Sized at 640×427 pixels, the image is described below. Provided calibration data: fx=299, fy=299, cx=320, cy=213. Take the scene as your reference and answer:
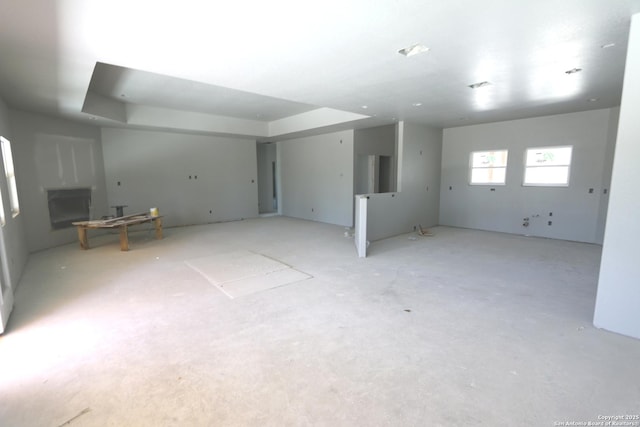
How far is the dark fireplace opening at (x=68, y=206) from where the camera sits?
5.79 m

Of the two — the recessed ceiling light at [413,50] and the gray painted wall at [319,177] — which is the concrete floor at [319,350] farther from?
the gray painted wall at [319,177]

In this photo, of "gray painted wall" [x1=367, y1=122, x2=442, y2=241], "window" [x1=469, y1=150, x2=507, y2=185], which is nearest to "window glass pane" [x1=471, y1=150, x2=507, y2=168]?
"window" [x1=469, y1=150, x2=507, y2=185]

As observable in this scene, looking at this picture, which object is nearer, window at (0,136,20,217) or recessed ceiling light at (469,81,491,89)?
recessed ceiling light at (469,81,491,89)

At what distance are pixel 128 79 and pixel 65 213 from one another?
3221mm

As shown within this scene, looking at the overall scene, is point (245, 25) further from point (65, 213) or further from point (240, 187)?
point (240, 187)

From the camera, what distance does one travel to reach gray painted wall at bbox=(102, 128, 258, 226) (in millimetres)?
7281

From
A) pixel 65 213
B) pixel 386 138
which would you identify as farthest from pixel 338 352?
pixel 386 138

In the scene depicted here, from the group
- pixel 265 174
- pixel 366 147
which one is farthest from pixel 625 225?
pixel 265 174

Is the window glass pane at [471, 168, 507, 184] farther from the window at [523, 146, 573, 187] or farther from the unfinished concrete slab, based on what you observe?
the unfinished concrete slab

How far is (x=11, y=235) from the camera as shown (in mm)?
3984

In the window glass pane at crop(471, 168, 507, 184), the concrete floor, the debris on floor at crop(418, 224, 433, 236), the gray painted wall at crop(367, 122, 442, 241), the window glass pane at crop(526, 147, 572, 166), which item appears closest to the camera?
the concrete floor

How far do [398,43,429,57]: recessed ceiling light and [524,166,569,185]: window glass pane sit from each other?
539cm

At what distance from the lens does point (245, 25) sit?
242cm

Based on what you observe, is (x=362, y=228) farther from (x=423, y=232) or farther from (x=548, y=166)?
(x=548, y=166)
